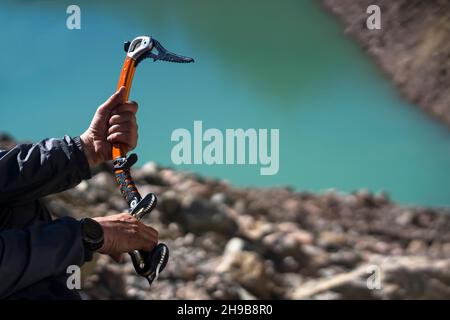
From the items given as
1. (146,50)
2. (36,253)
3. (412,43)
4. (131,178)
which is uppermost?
(412,43)

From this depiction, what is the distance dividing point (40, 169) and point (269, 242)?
3102 mm

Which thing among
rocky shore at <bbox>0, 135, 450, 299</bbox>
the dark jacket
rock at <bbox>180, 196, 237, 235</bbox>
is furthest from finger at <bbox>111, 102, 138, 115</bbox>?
rock at <bbox>180, 196, 237, 235</bbox>

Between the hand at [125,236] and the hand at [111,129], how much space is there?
0.19 m

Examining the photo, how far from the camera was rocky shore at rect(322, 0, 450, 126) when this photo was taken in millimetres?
3602

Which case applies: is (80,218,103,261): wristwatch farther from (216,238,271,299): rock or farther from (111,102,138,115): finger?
(216,238,271,299): rock

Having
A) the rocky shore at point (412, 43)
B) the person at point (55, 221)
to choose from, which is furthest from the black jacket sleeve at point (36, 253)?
the rocky shore at point (412, 43)

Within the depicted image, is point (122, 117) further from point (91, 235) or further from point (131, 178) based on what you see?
point (91, 235)

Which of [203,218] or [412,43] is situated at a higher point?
[412,43]

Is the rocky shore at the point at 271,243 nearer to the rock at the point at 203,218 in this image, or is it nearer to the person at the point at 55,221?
the rock at the point at 203,218

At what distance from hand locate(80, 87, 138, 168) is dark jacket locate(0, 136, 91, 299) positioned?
0.08 feet

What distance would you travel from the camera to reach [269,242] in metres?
4.28

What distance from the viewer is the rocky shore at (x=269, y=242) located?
3309 mm

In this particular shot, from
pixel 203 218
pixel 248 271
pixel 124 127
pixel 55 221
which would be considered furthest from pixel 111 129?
pixel 203 218
